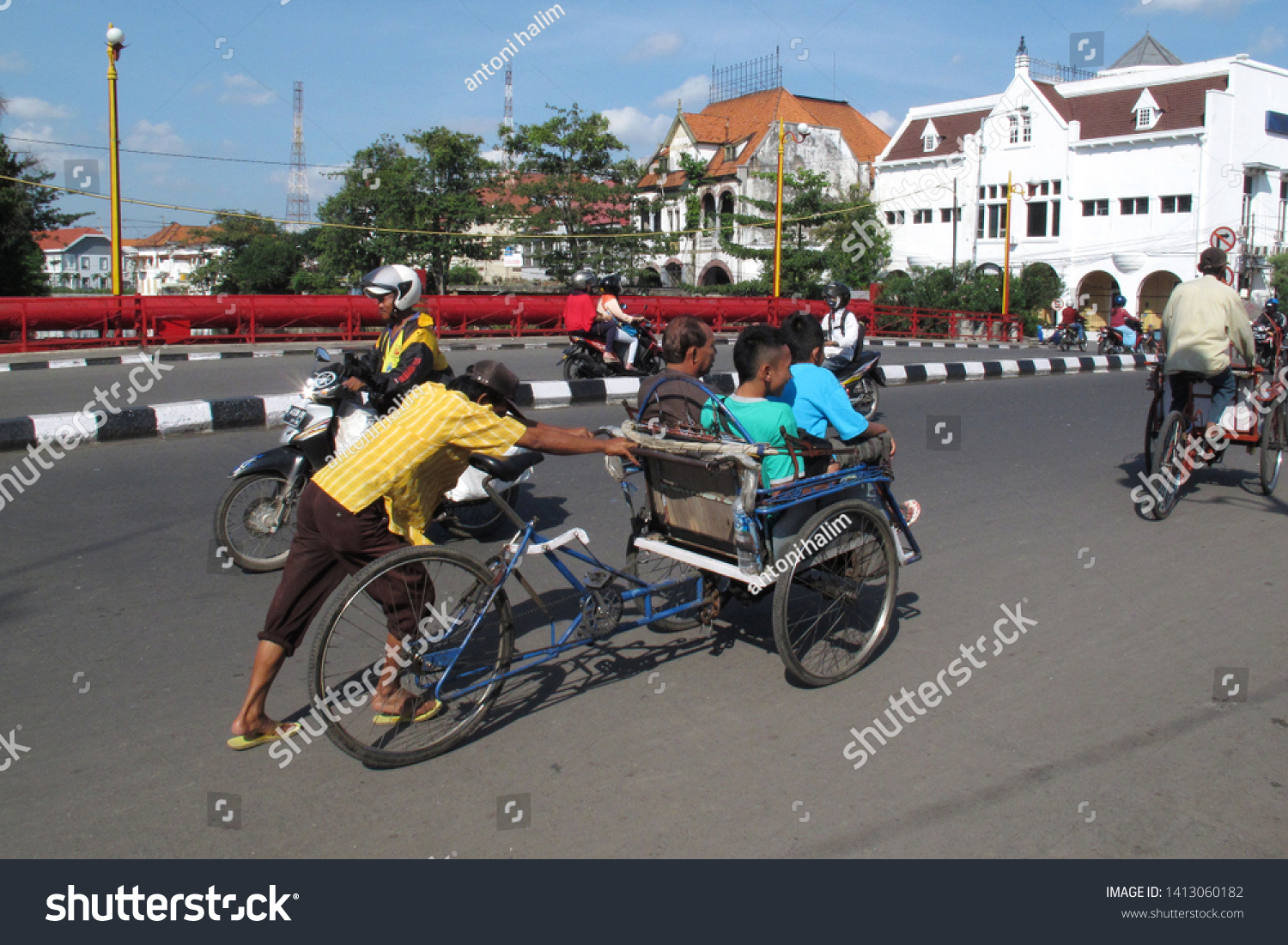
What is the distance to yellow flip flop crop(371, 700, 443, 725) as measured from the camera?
10.8 feet

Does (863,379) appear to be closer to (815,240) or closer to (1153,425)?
(1153,425)

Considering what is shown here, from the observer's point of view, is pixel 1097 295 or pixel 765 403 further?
pixel 1097 295

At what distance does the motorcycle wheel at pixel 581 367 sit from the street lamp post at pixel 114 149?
929cm

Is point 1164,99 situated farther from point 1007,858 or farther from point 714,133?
point 1007,858

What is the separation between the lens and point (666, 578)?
162 inches

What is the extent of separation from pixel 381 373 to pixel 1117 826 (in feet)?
12.1

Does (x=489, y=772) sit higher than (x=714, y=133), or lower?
lower

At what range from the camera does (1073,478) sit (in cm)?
781

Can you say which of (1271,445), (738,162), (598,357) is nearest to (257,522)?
(1271,445)

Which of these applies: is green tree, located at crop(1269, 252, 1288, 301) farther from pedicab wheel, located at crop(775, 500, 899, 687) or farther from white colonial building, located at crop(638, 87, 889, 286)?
pedicab wheel, located at crop(775, 500, 899, 687)

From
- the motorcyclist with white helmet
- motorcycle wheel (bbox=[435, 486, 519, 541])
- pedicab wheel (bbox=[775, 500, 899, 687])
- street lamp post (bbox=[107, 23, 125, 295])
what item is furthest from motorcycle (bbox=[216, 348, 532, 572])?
street lamp post (bbox=[107, 23, 125, 295])

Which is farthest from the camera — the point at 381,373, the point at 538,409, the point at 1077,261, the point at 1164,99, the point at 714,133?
the point at 714,133

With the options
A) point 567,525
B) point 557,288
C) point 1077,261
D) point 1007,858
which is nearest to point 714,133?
point 557,288

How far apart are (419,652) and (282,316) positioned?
18.6 meters
